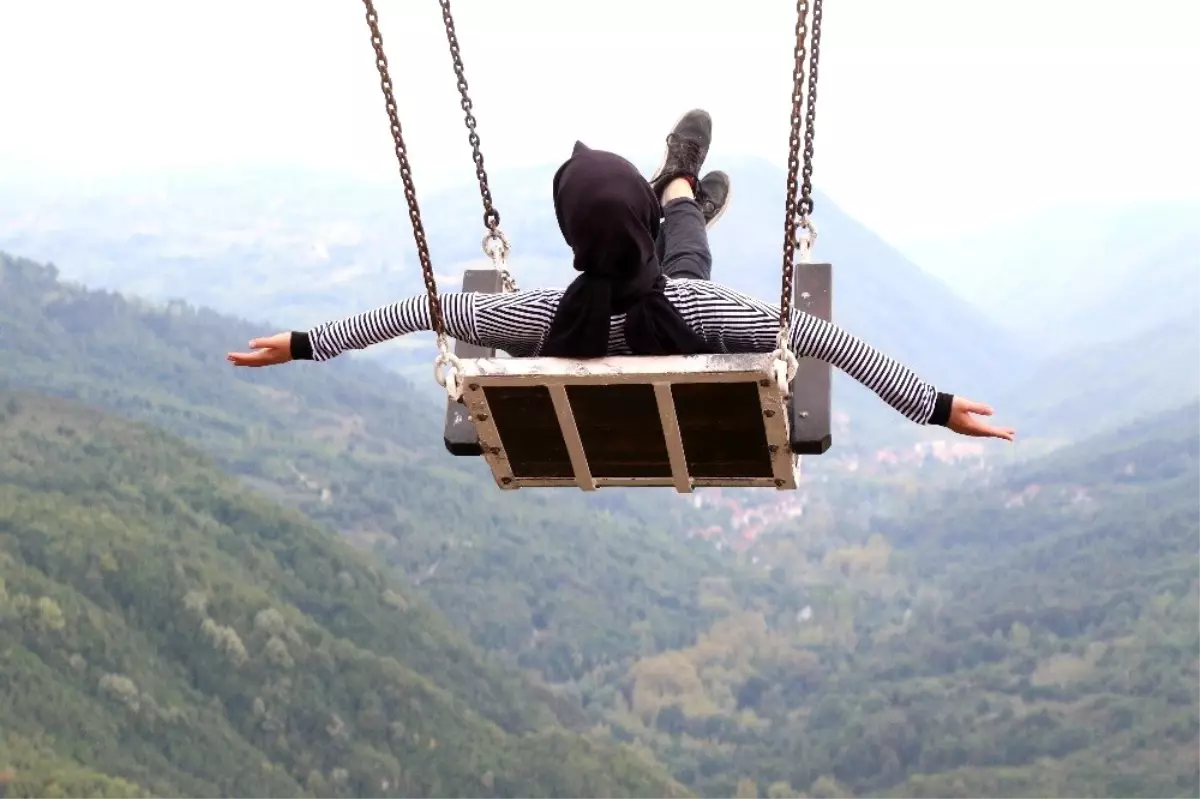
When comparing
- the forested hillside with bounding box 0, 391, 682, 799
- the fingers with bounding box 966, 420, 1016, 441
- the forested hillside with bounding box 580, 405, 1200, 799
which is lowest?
the forested hillside with bounding box 580, 405, 1200, 799

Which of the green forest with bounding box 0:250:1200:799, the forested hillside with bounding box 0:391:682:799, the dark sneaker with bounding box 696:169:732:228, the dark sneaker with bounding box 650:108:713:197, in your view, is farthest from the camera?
the green forest with bounding box 0:250:1200:799

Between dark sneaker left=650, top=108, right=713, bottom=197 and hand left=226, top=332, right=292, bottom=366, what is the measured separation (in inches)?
58.9

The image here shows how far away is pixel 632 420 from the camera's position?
5.02 metres

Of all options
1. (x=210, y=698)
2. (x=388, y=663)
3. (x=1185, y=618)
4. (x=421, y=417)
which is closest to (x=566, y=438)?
(x=210, y=698)

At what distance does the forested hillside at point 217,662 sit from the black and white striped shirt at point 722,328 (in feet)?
238

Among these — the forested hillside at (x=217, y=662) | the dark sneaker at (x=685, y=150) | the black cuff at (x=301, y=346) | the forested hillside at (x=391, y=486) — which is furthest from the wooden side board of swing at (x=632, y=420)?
the forested hillside at (x=391, y=486)

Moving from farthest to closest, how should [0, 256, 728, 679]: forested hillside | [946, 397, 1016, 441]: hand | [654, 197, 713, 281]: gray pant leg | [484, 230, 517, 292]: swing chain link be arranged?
[0, 256, 728, 679]: forested hillside < [484, 230, 517, 292]: swing chain link < [654, 197, 713, 281]: gray pant leg < [946, 397, 1016, 441]: hand

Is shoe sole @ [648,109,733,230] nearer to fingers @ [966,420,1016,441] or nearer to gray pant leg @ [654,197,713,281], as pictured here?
gray pant leg @ [654,197,713,281]

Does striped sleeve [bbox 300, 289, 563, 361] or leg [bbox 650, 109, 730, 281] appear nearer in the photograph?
striped sleeve [bbox 300, 289, 563, 361]

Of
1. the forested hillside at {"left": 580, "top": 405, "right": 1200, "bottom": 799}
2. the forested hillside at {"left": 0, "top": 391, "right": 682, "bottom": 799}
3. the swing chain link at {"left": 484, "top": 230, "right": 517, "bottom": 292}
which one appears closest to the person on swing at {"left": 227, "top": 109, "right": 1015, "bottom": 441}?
the swing chain link at {"left": 484, "top": 230, "right": 517, "bottom": 292}

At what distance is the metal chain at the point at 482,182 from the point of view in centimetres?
562

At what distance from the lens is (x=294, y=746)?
315 ft

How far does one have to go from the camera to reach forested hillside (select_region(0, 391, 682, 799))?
287 ft

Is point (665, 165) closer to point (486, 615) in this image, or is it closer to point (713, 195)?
point (713, 195)
